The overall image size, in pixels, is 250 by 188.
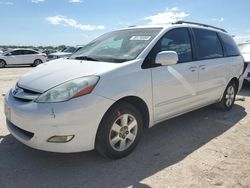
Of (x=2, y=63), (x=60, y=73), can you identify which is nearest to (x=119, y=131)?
(x=60, y=73)

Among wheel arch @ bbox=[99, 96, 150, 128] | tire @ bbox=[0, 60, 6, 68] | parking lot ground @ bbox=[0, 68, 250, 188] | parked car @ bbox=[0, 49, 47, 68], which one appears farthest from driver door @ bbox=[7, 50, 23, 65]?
wheel arch @ bbox=[99, 96, 150, 128]

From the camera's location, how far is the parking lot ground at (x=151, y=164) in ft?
9.70

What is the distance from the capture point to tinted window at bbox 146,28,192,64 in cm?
378

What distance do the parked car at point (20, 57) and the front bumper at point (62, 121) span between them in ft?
60.6

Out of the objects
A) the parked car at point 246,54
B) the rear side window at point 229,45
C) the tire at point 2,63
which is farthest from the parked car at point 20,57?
the rear side window at point 229,45

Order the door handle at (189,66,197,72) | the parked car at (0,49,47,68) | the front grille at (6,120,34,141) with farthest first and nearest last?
the parked car at (0,49,47,68) < the door handle at (189,66,197,72) < the front grille at (6,120,34,141)

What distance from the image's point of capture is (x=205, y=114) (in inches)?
219

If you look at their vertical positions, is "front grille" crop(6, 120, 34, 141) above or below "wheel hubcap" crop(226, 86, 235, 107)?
above

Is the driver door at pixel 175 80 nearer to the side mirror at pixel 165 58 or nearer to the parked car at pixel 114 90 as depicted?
the parked car at pixel 114 90

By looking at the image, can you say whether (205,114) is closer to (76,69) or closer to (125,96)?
(125,96)

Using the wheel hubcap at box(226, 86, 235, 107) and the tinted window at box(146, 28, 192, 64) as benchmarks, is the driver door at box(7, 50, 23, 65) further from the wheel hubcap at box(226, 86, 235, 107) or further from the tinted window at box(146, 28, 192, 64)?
the tinted window at box(146, 28, 192, 64)

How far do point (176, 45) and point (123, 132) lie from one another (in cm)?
167

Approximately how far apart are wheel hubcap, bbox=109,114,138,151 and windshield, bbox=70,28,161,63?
769 mm

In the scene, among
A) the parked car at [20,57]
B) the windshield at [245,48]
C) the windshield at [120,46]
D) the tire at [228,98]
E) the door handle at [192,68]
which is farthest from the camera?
the parked car at [20,57]
